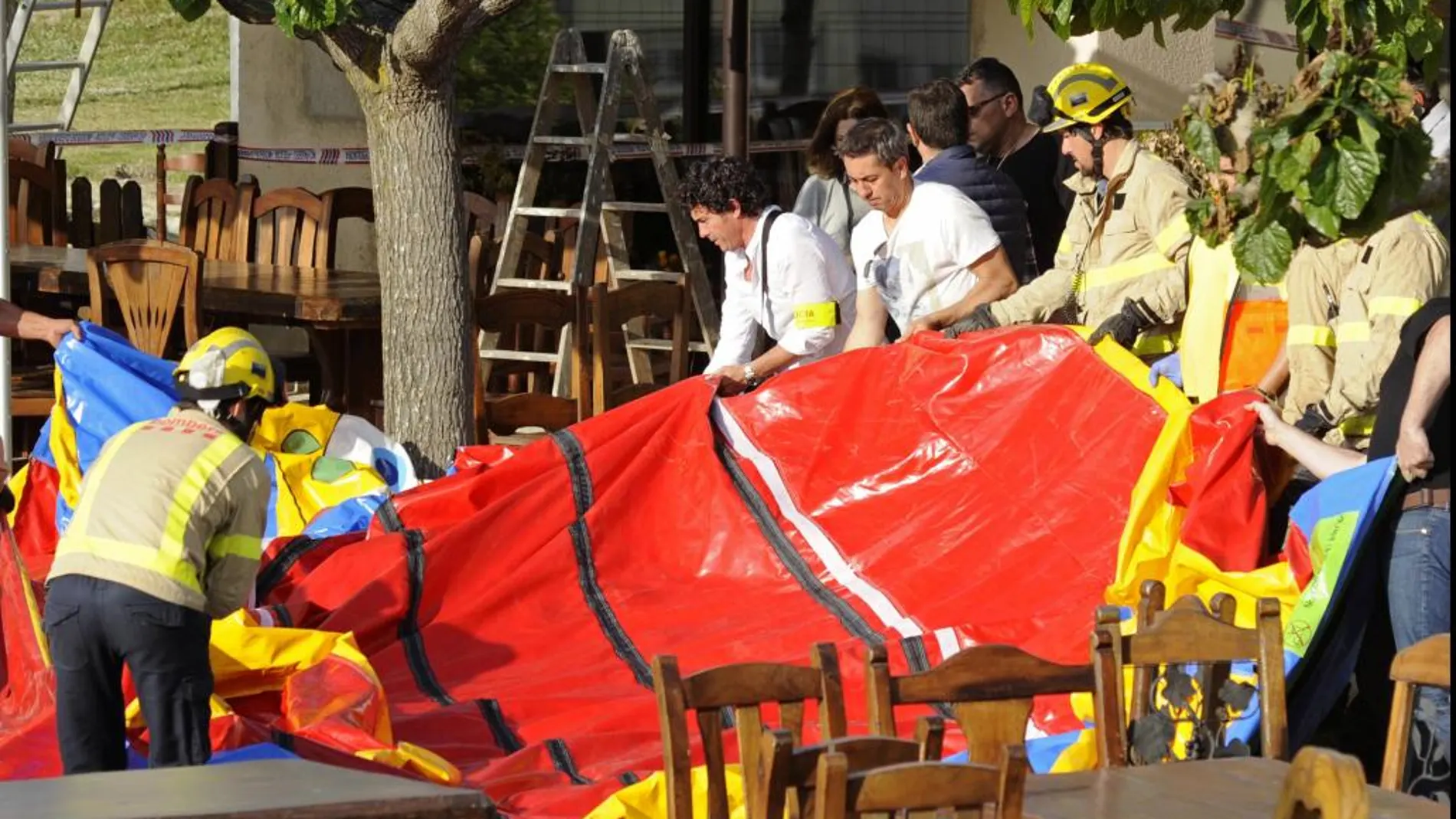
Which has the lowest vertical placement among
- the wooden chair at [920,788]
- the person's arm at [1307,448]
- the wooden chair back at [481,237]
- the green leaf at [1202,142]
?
the wooden chair at [920,788]

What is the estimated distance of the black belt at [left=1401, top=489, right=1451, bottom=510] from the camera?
464cm

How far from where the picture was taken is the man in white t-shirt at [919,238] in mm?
6629

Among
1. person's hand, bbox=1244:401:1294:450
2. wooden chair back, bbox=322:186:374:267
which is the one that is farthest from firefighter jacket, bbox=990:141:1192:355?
wooden chair back, bbox=322:186:374:267

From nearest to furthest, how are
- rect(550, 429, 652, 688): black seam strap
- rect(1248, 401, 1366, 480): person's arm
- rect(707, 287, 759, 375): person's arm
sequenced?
rect(1248, 401, 1366, 480): person's arm
rect(550, 429, 652, 688): black seam strap
rect(707, 287, 759, 375): person's arm

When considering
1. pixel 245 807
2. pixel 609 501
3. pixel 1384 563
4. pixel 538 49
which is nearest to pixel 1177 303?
pixel 1384 563

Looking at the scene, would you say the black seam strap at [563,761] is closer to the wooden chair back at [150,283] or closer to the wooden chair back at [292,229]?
the wooden chair back at [150,283]

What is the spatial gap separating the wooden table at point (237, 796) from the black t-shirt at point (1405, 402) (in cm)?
237

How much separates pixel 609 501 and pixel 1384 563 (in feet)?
8.84

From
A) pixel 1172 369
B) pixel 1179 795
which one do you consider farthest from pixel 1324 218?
pixel 1172 369

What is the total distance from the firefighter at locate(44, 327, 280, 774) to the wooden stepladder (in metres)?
4.31

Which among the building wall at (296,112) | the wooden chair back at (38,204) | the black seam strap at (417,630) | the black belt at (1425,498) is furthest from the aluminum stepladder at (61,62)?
the black belt at (1425,498)

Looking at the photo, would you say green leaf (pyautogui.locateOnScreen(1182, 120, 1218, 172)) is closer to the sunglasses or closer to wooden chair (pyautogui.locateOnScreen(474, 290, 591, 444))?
the sunglasses

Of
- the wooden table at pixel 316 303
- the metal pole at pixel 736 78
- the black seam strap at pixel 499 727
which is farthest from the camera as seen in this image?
the metal pole at pixel 736 78

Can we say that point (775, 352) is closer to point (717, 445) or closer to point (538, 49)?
point (717, 445)
